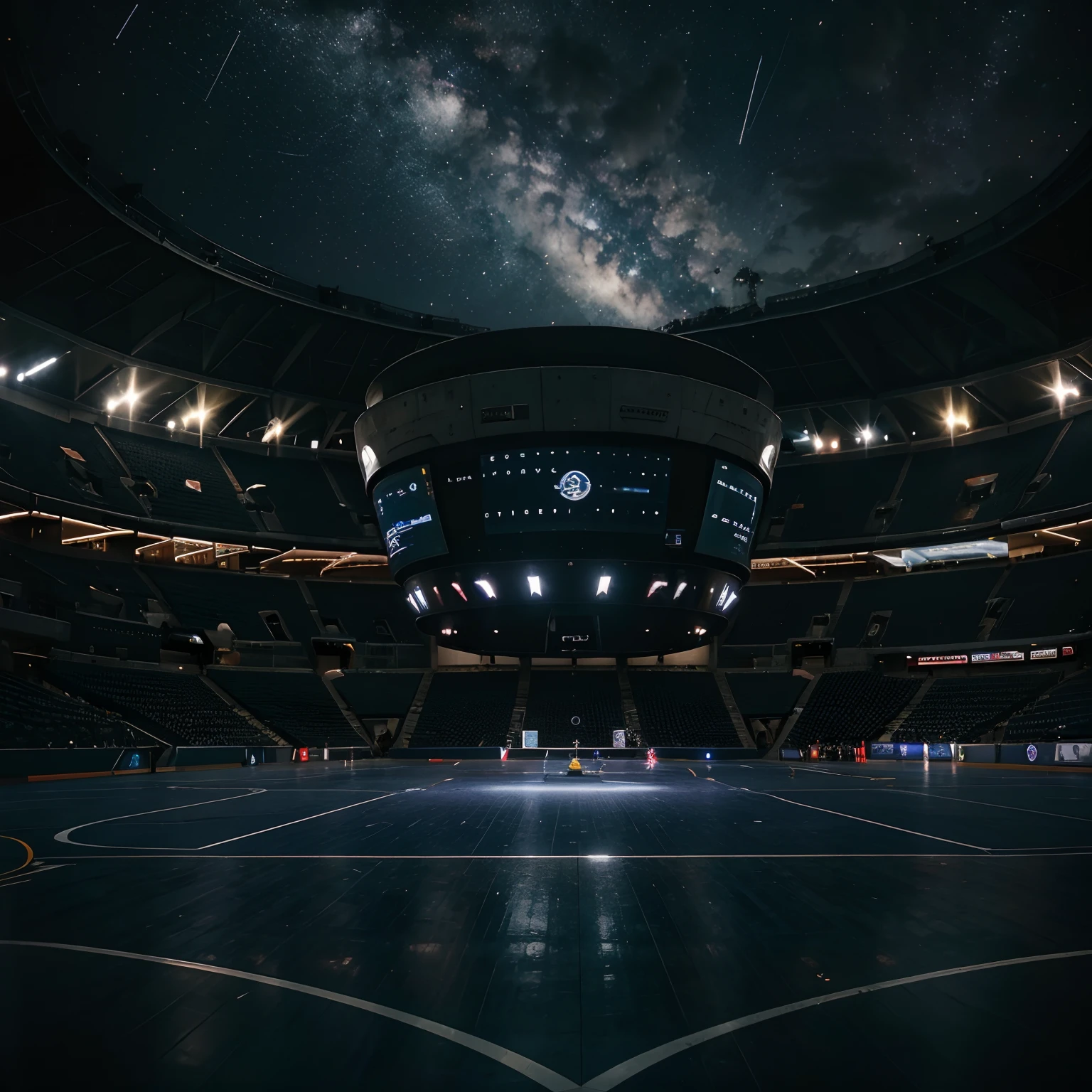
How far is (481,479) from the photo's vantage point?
3231 cm

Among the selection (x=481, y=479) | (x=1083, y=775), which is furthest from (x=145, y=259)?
(x=1083, y=775)

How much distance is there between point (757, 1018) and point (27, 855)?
11.0 meters

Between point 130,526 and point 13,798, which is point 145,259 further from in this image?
point 13,798

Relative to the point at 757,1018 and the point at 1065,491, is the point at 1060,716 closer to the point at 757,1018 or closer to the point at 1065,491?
the point at 1065,491

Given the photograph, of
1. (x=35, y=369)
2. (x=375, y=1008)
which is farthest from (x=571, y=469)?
(x=35, y=369)

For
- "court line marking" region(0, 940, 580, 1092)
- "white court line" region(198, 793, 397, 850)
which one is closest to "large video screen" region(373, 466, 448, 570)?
"white court line" region(198, 793, 397, 850)

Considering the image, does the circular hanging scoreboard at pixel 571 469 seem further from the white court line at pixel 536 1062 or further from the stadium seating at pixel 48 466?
the white court line at pixel 536 1062

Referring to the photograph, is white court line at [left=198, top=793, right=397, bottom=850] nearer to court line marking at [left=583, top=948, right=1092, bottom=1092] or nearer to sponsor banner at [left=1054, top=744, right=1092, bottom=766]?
court line marking at [left=583, top=948, right=1092, bottom=1092]

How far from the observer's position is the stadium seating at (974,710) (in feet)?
152

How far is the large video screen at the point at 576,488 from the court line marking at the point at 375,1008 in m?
26.3

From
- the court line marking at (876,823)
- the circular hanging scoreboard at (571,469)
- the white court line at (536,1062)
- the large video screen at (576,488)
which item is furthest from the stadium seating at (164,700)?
the white court line at (536,1062)

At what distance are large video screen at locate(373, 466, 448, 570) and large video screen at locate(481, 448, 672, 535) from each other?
2.86 meters

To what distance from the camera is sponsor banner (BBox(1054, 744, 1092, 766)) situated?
35.0 metres

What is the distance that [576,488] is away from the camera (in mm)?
31703
